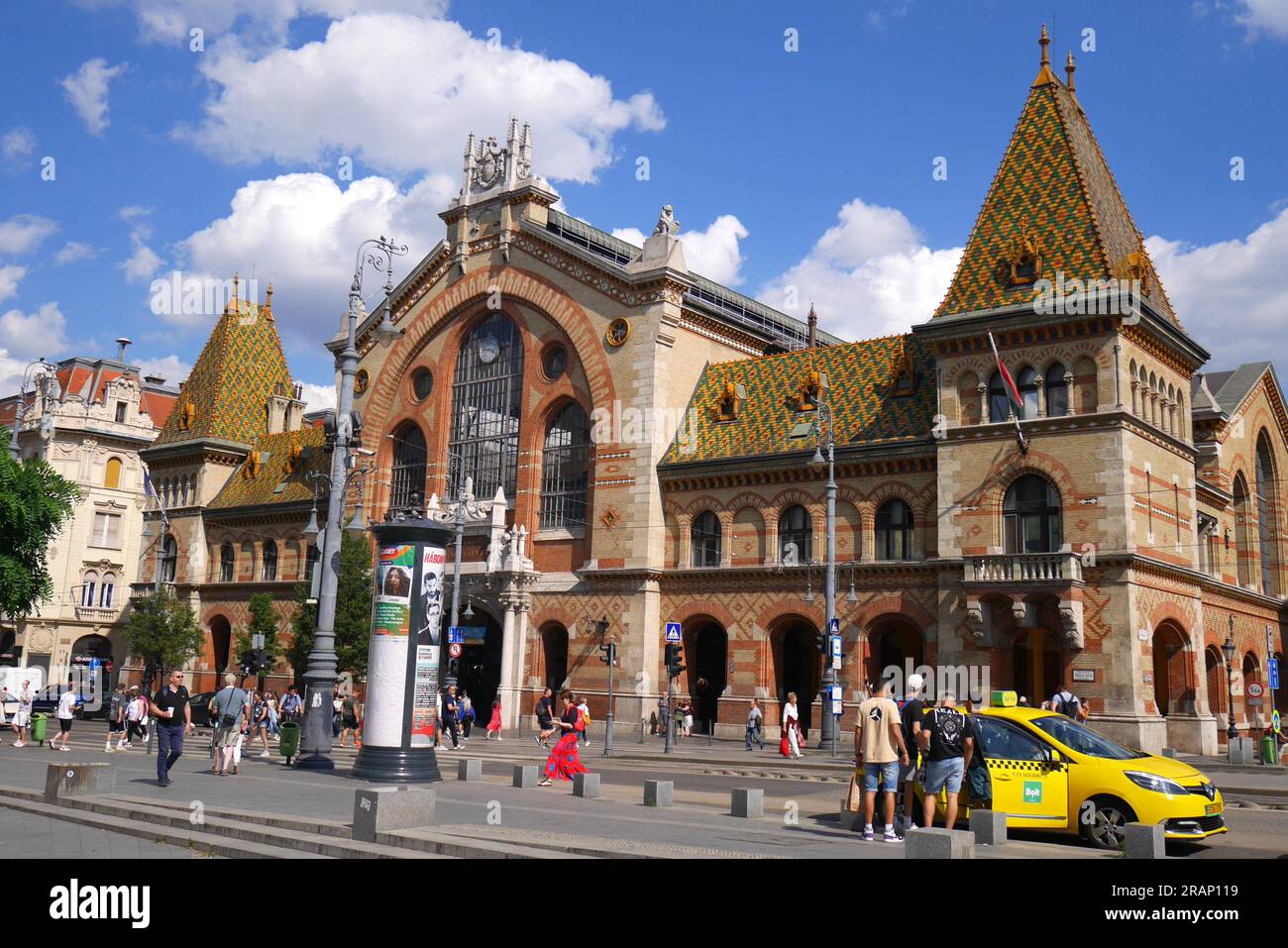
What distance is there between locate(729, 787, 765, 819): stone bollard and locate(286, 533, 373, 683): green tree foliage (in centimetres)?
2953

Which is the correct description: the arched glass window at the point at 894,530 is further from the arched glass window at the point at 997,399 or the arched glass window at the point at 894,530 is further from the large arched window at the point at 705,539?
the large arched window at the point at 705,539

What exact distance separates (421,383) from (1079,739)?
128 feet

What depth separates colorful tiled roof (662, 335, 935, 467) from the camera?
121 ft

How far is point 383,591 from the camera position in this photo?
20.6m

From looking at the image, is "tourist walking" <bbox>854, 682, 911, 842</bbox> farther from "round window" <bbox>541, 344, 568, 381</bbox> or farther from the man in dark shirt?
"round window" <bbox>541, 344, 568, 381</bbox>

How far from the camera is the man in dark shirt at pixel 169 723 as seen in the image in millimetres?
18797

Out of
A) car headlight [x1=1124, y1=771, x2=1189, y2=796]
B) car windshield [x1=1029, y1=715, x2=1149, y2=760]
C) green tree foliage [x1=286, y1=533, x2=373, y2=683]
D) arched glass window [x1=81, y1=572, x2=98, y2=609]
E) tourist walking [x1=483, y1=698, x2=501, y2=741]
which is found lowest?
tourist walking [x1=483, y1=698, x2=501, y2=741]

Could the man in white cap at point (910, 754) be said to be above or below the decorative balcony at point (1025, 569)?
below

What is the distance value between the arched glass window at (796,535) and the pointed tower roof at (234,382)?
1235 inches

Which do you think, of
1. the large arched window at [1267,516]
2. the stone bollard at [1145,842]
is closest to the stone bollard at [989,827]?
the stone bollard at [1145,842]

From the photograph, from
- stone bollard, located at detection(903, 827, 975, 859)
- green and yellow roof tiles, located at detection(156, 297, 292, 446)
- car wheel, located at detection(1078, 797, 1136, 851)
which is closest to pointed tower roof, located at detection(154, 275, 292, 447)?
green and yellow roof tiles, located at detection(156, 297, 292, 446)

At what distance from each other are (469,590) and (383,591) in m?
24.1

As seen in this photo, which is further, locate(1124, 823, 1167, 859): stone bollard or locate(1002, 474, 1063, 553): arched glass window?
locate(1002, 474, 1063, 553): arched glass window

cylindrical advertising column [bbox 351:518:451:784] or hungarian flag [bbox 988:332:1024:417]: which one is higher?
hungarian flag [bbox 988:332:1024:417]
